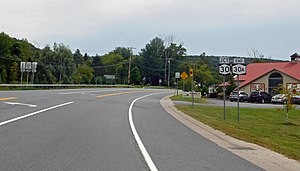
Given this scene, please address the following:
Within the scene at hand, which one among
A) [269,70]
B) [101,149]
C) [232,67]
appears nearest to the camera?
[101,149]

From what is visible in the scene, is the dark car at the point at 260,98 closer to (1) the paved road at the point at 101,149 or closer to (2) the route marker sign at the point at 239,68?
(2) the route marker sign at the point at 239,68

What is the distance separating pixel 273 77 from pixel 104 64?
9357cm

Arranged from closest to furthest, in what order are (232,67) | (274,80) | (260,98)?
(232,67)
(260,98)
(274,80)

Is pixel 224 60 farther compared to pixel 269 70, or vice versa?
pixel 269 70

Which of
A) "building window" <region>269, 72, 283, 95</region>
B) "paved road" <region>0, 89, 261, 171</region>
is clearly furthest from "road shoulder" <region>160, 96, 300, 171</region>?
"building window" <region>269, 72, 283, 95</region>

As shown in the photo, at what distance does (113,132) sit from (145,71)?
121868mm

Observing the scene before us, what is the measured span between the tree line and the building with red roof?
21.8 meters

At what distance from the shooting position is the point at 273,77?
61.3 metres

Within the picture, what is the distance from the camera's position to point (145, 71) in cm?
13488

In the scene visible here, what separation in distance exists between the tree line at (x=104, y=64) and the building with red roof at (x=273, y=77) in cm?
2179

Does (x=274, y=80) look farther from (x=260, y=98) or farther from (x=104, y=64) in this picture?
(x=104, y=64)

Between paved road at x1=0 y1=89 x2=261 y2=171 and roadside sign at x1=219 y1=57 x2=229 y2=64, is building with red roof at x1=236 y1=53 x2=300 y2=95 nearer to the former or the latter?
roadside sign at x1=219 y1=57 x2=229 y2=64

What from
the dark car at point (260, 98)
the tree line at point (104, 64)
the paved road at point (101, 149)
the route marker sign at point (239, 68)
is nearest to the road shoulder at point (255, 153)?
the paved road at point (101, 149)

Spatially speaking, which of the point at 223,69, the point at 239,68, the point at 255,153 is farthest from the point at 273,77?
the point at 255,153
